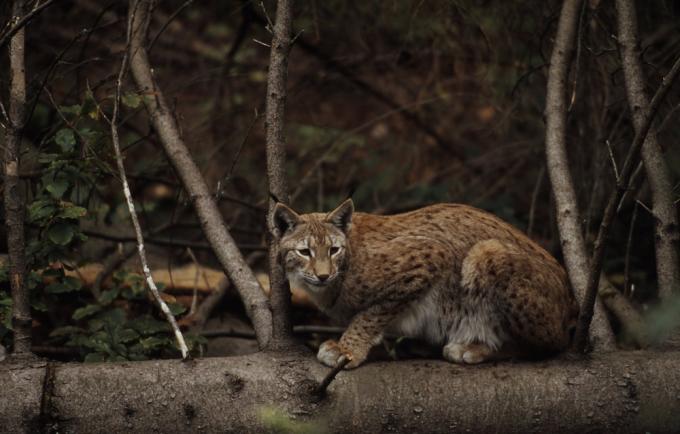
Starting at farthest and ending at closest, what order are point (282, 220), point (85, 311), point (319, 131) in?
point (319, 131) < point (85, 311) < point (282, 220)

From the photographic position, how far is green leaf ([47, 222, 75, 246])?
4594 mm

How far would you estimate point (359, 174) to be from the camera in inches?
350

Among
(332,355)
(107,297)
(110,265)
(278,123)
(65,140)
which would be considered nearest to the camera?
(332,355)

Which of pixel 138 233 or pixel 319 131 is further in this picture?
pixel 319 131

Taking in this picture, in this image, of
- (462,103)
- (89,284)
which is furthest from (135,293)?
(462,103)

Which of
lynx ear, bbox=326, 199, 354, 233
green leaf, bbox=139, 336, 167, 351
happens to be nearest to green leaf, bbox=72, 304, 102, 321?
green leaf, bbox=139, 336, 167, 351

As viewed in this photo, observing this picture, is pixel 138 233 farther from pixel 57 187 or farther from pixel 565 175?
pixel 565 175

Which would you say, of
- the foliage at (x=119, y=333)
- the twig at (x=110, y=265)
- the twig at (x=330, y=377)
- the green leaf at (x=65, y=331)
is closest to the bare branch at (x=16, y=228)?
the foliage at (x=119, y=333)

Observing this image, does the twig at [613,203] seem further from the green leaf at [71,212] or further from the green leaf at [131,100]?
the green leaf at [71,212]

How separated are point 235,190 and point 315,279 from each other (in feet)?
14.1

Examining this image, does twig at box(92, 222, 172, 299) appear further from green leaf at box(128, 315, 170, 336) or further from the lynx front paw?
the lynx front paw

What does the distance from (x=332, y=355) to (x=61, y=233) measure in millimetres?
1666

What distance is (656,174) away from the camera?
4.39 meters

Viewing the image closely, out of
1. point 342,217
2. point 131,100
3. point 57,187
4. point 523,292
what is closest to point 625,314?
point 523,292
